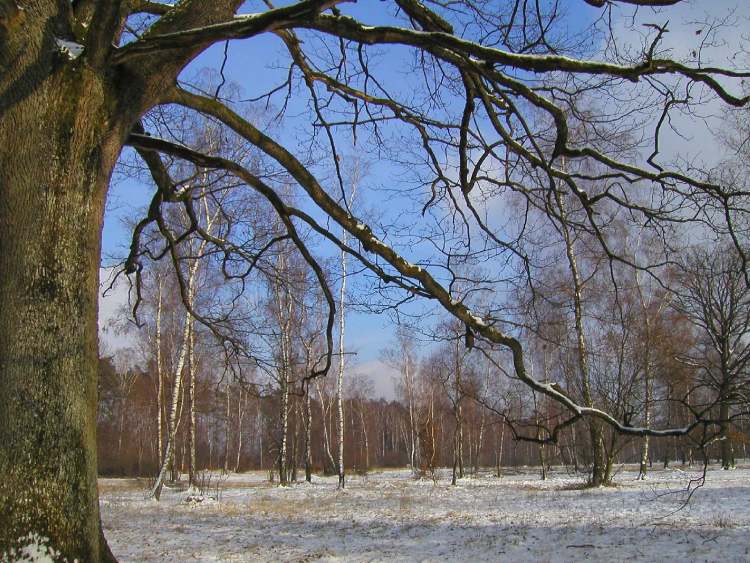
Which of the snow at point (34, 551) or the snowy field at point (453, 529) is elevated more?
the snow at point (34, 551)

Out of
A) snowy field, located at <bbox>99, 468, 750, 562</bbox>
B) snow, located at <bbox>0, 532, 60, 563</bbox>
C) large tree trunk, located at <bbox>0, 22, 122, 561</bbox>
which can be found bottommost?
snowy field, located at <bbox>99, 468, 750, 562</bbox>

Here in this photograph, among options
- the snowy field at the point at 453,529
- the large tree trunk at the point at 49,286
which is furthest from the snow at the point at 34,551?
the snowy field at the point at 453,529

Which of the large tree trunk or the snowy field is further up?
the large tree trunk

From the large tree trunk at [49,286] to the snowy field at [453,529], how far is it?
13.9 feet

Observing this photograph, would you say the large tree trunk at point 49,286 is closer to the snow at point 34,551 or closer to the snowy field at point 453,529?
the snow at point 34,551

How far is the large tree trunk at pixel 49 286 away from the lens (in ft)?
7.31

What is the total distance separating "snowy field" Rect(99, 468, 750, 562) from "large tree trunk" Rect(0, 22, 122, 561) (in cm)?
423

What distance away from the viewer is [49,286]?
8.00 feet

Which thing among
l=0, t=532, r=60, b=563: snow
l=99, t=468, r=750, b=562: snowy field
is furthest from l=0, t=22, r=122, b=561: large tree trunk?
l=99, t=468, r=750, b=562: snowy field

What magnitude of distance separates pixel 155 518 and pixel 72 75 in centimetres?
993

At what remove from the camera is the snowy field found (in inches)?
252

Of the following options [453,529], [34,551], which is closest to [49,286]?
[34,551]

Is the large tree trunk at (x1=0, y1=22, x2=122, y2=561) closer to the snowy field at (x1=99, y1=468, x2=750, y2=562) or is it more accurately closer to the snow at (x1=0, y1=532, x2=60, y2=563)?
the snow at (x1=0, y1=532, x2=60, y2=563)

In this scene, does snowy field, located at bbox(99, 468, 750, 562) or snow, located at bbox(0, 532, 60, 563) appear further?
snowy field, located at bbox(99, 468, 750, 562)
